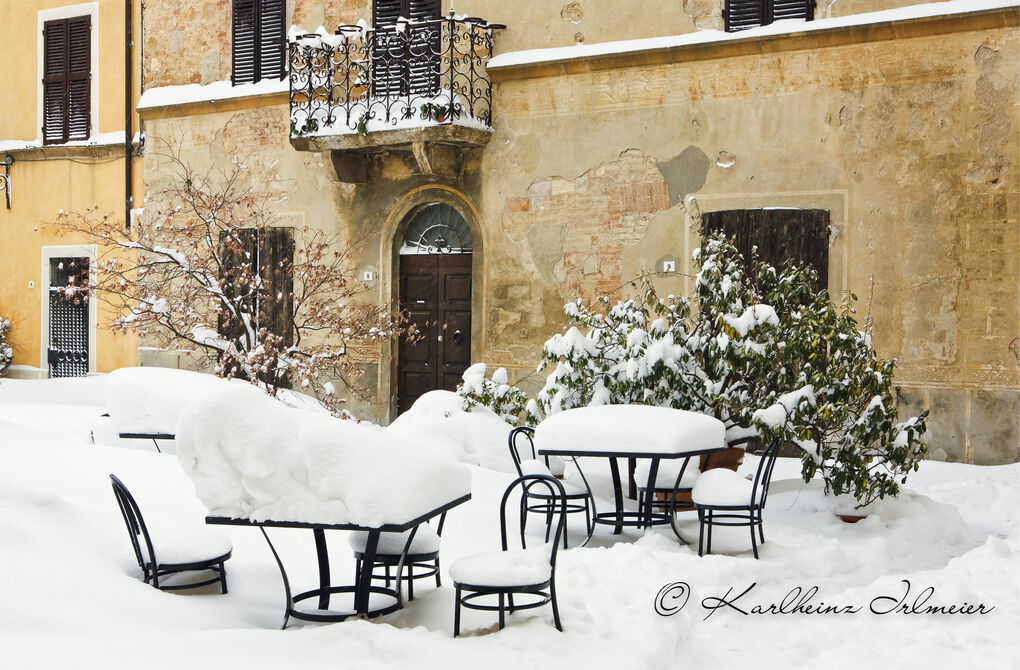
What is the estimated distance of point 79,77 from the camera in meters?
15.9

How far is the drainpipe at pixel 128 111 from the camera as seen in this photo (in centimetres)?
1518

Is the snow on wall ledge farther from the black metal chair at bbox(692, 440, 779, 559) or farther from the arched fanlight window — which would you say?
the arched fanlight window

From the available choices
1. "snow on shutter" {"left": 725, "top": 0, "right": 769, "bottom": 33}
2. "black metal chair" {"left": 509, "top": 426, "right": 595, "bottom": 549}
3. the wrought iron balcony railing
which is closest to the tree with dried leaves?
the wrought iron balcony railing

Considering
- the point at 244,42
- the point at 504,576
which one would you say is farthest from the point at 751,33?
the point at 504,576

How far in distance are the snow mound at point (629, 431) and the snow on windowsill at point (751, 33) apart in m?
5.41

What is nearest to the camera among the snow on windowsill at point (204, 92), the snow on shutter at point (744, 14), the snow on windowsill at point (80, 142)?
the snow on shutter at point (744, 14)

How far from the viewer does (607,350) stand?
8414 mm

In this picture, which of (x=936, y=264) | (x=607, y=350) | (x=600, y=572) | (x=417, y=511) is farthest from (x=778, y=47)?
(x=417, y=511)

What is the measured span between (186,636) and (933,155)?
Answer: 860cm

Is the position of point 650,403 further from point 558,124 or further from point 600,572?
point 558,124

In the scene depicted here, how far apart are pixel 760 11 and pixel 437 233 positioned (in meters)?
4.50

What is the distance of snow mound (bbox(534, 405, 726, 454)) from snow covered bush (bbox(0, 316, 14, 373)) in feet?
41.4

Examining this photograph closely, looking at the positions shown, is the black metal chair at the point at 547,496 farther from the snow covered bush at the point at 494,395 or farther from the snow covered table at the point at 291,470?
the snow covered table at the point at 291,470

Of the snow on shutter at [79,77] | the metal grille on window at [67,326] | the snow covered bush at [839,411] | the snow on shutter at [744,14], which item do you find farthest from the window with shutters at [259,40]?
the snow covered bush at [839,411]
